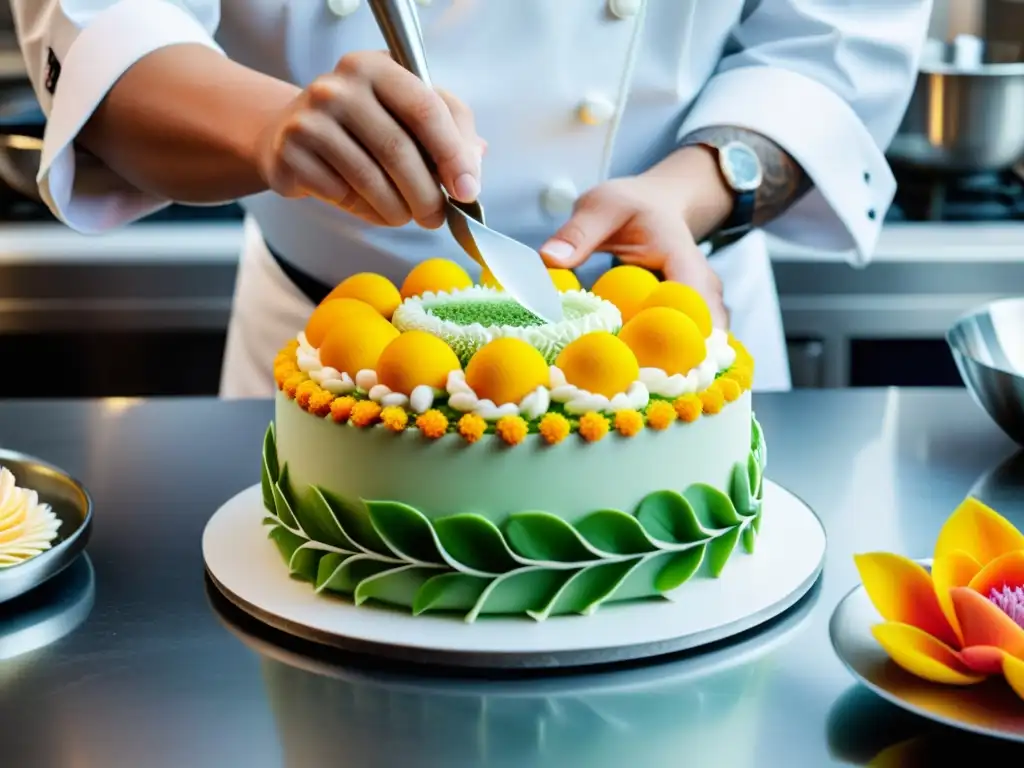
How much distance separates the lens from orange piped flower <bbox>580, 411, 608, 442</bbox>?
0.91 meters

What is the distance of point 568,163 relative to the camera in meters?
1.51

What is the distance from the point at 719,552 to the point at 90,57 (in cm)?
74

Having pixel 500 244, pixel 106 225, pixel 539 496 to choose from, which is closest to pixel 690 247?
pixel 500 244

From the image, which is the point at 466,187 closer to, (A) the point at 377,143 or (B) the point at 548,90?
(A) the point at 377,143

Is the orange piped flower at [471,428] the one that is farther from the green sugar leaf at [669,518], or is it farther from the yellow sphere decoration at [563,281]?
the yellow sphere decoration at [563,281]

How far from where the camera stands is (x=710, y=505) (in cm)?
96

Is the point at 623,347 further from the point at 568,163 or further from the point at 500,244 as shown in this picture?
the point at 568,163

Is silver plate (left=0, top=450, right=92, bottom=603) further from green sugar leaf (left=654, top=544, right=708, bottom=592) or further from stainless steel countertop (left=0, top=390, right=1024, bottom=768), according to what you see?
green sugar leaf (left=654, top=544, right=708, bottom=592)

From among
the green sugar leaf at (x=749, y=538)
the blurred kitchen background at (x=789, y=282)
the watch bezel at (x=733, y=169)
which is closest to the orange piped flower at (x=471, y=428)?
the green sugar leaf at (x=749, y=538)

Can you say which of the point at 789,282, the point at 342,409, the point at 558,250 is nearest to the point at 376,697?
the point at 342,409

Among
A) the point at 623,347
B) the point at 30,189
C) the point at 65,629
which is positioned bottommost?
the point at 30,189

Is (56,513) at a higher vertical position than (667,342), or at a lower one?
lower

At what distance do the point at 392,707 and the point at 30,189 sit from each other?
151 cm

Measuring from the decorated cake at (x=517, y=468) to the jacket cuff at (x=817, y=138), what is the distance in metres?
0.59
